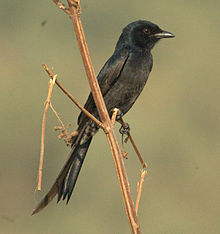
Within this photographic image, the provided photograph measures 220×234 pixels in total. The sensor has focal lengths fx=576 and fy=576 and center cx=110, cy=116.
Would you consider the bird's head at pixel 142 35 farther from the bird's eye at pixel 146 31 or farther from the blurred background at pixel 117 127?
the blurred background at pixel 117 127

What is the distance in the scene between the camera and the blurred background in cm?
1062

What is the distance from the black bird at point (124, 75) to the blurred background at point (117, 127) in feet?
11.1

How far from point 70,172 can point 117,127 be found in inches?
176

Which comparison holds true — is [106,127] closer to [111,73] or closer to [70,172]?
[70,172]

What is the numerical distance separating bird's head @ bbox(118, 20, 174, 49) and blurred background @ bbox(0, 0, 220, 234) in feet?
11.0

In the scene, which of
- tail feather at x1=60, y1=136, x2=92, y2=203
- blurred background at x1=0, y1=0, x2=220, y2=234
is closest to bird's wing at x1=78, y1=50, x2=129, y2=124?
tail feather at x1=60, y1=136, x2=92, y2=203

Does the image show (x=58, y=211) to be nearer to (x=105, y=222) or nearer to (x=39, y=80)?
(x=105, y=222)

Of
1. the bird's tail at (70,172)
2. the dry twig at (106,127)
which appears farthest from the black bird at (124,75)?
the dry twig at (106,127)

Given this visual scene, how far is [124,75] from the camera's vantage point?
4.43 metres

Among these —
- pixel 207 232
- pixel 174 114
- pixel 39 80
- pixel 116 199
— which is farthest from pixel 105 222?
pixel 39 80

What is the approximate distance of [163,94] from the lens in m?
15.0

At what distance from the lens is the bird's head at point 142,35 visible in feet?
15.3

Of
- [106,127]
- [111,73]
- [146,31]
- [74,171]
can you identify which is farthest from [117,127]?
[106,127]

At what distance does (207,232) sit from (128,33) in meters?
6.66
